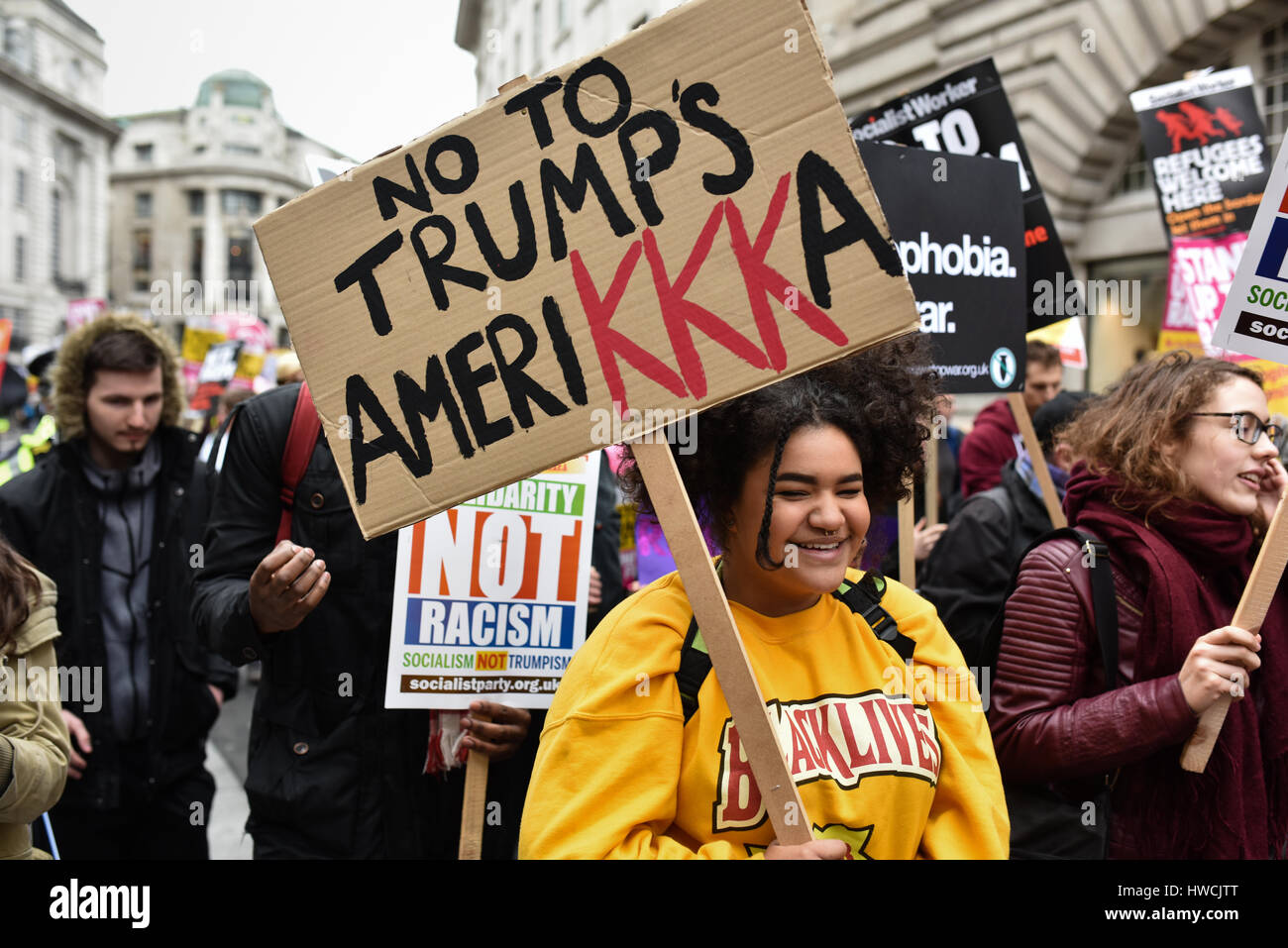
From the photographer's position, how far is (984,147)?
12.1 feet

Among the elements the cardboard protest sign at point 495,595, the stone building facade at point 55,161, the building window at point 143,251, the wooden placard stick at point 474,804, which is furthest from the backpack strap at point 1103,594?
the building window at point 143,251

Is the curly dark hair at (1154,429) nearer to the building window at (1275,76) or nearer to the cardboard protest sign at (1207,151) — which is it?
the cardboard protest sign at (1207,151)

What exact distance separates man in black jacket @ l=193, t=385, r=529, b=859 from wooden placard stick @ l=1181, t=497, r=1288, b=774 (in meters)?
1.39

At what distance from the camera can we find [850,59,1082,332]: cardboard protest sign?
3.65 m

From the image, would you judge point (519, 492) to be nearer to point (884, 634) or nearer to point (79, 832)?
point (884, 634)

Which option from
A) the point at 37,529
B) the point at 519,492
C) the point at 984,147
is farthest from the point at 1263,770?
the point at 37,529

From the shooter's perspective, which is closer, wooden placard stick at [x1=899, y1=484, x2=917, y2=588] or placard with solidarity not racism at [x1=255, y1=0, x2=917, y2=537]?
placard with solidarity not racism at [x1=255, y1=0, x2=917, y2=537]

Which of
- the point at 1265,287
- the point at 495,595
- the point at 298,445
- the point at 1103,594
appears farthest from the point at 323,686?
the point at 1265,287

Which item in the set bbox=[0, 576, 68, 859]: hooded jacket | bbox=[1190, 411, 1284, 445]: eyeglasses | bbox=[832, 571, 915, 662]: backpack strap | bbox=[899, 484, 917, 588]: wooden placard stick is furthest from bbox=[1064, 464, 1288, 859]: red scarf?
bbox=[0, 576, 68, 859]: hooded jacket

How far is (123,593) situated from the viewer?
129 inches

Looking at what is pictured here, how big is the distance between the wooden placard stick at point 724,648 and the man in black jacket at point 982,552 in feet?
6.42

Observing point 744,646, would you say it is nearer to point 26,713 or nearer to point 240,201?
point 26,713

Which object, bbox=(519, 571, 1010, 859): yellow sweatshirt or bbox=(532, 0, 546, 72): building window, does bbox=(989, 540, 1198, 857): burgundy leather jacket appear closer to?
bbox=(519, 571, 1010, 859): yellow sweatshirt
